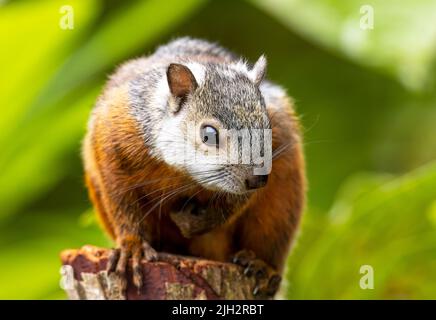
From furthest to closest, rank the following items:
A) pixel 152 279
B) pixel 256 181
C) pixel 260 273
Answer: pixel 260 273, pixel 152 279, pixel 256 181

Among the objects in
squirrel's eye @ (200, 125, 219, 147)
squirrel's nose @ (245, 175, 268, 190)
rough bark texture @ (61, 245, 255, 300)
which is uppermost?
squirrel's eye @ (200, 125, 219, 147)

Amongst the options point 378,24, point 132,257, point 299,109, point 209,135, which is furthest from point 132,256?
point 299,109

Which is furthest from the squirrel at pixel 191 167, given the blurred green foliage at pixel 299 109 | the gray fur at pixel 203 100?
the blurred green foliage at pixel 299 109

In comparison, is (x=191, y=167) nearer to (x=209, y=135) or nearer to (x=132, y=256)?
(x=209, y=135)

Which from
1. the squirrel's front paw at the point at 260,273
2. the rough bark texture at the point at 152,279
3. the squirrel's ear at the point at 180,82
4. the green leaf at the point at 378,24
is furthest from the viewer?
the green leaf at the point at 378,24

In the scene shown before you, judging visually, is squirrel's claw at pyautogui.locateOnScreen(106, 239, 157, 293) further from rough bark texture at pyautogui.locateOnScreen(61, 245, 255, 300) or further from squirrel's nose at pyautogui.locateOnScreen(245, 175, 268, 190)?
squirrel's nose at pyautogui.locateOnScreen(245, 175, 268, 190)

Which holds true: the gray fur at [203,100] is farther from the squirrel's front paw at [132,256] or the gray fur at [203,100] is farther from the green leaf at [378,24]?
the green leaf at [378,24]

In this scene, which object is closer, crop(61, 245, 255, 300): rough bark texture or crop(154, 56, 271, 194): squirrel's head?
crop(154, 56, 271, 194): squirrel's head

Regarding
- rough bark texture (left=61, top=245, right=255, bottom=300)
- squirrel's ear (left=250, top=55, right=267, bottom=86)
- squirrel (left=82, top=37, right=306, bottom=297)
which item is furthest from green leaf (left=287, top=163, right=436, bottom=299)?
squirrel's ear (left=250, top=55, right=267, bottom=86)
